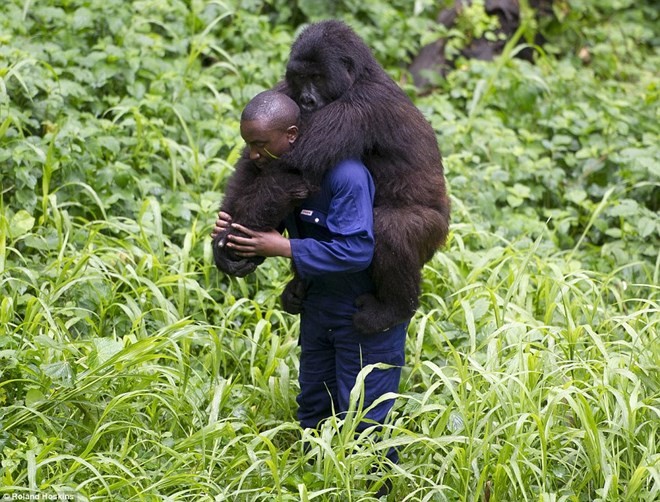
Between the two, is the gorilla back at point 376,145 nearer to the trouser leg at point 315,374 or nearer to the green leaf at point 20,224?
the trouser leg at point 315,374

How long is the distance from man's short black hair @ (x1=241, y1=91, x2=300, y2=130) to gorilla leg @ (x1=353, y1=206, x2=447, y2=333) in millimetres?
490

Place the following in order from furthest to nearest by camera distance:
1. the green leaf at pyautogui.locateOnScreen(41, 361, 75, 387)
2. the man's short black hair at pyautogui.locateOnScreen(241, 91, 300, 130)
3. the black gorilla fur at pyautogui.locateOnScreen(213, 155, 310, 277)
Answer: the green leaf at pyautogui.locateOnScreen(41, 361, 75, 387)
the black gorilla fur at pyautogui.locateOnScreen(213, 155, 310, 277)
the man's short black hair at pyautogui.locateOnScreen(241, 91, 300, 130)

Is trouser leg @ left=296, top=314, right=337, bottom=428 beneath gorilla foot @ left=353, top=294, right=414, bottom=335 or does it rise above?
beneath

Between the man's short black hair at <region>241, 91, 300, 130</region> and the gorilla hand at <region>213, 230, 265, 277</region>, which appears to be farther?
the gorilla hand at <region>213, 230, 265, 277</region>

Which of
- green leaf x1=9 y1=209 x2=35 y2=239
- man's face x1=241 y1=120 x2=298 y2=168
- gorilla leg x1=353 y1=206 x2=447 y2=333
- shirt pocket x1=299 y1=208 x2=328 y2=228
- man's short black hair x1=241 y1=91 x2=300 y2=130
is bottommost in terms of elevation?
green leaf x1=9 y1=209 x2=35 y2=239

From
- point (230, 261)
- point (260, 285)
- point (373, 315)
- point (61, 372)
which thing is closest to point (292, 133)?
point (230, 261)

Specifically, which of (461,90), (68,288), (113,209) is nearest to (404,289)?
(68,288)

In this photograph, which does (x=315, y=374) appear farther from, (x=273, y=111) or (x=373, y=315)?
(x=273, y=111)

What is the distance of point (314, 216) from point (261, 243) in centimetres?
25

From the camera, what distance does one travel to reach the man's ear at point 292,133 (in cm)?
328

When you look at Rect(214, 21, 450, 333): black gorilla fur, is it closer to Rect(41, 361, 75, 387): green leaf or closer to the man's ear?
the man's ear

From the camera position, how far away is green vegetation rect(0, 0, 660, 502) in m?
3.36

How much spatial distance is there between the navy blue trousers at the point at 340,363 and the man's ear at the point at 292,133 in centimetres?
72

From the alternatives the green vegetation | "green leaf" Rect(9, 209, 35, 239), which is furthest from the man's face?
"green leaf" Rect(9, 209, 35, 239)
